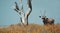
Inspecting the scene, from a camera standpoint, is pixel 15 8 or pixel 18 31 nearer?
pixel 18 31

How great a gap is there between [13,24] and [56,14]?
1400 mm

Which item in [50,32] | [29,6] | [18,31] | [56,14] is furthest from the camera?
[29,6]

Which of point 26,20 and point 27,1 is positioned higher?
point 27,1

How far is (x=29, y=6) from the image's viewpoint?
6133 mm

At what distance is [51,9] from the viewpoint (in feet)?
19.8

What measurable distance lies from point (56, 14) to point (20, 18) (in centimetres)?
127

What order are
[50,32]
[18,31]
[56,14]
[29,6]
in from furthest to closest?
[29,6] < [56,14] < [18,31] < [50,32]

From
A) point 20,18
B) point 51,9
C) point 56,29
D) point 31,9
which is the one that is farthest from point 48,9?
point 56,29

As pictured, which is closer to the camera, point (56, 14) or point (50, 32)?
point (50, 32)

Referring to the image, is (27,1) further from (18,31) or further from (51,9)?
(18,31)

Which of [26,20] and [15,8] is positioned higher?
[15,8]

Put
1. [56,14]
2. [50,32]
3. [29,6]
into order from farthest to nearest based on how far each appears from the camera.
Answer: [29,6] < [56,14] < [50,32]

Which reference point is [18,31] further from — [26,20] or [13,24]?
[26,20]

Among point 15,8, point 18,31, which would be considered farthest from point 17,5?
point 18,31
